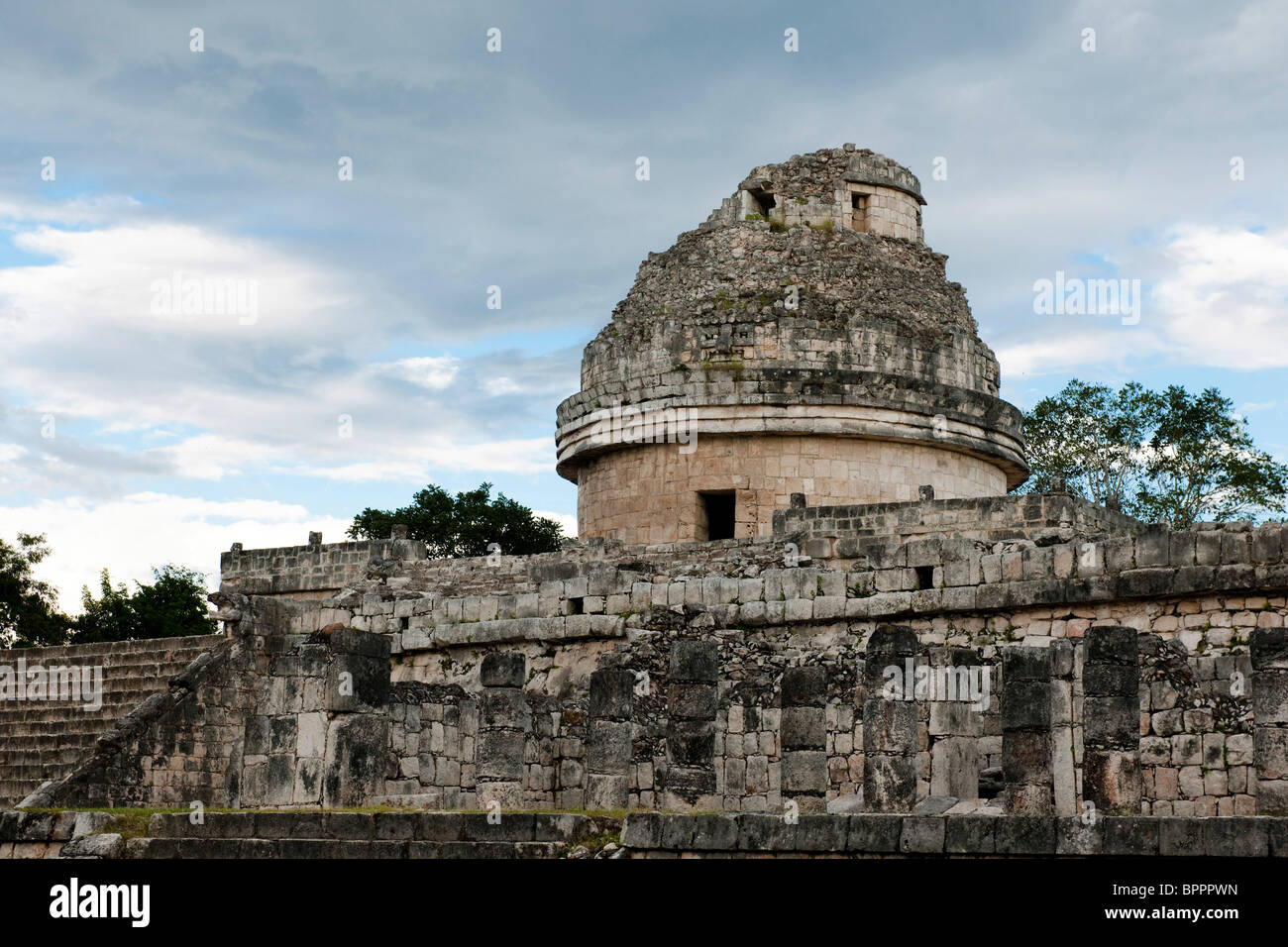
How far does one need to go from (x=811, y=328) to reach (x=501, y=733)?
1039 centimetres

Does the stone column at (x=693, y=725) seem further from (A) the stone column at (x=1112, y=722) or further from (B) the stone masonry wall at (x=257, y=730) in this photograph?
(A) the stone column at (x=1112, y=722)

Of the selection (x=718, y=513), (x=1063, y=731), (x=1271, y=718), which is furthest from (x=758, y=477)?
(x=1271, y=718)

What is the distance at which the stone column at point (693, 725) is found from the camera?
13836 mm

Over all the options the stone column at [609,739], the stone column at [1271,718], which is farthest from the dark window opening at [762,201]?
the stone column at [1271,718]

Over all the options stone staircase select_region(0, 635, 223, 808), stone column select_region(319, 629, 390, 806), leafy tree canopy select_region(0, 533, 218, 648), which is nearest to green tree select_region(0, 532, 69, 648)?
leafy tree canopy select_region(0, 533, 218, 648)

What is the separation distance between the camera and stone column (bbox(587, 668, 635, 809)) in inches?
578

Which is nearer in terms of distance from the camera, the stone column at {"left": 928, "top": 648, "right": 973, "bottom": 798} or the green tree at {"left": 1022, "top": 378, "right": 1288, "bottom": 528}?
the stone column at {"left": 928, "top": 648, "right": 973, "bottom": 798}

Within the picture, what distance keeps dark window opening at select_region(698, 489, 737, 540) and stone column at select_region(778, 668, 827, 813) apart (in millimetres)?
10962

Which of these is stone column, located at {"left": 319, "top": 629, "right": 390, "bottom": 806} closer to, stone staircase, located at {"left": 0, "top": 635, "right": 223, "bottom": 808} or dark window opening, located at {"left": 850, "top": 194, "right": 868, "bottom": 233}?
stone staircase, located at {"left": 0, "top": 635, "right": 223, "bottom": 808}

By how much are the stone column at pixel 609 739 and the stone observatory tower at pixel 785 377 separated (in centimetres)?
866

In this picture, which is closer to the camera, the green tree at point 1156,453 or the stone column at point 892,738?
the stone column at point 892,738

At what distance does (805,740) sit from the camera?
12.8m
